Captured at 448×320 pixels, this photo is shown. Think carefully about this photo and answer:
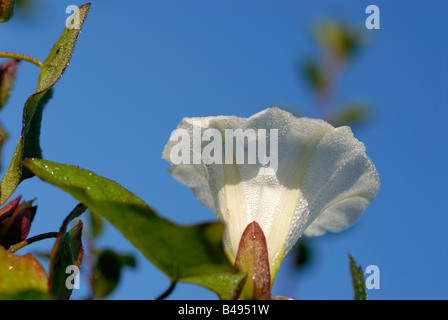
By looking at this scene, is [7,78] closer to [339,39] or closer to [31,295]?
[31,295]

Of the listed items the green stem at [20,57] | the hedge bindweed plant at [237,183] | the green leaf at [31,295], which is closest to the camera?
the green leaf at [31,295]

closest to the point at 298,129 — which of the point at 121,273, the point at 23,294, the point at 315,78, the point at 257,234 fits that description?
the point at 257,234

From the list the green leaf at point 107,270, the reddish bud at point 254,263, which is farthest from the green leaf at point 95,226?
the reddish bud at point 254,263

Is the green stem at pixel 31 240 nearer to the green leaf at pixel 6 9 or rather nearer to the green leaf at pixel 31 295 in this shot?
the green leaf at pixel 31 295

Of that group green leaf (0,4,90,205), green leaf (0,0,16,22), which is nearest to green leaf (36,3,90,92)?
green leaf (0,4,90,205)

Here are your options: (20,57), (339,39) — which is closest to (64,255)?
(20,57)

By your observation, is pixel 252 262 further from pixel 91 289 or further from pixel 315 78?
pixel 315 78
